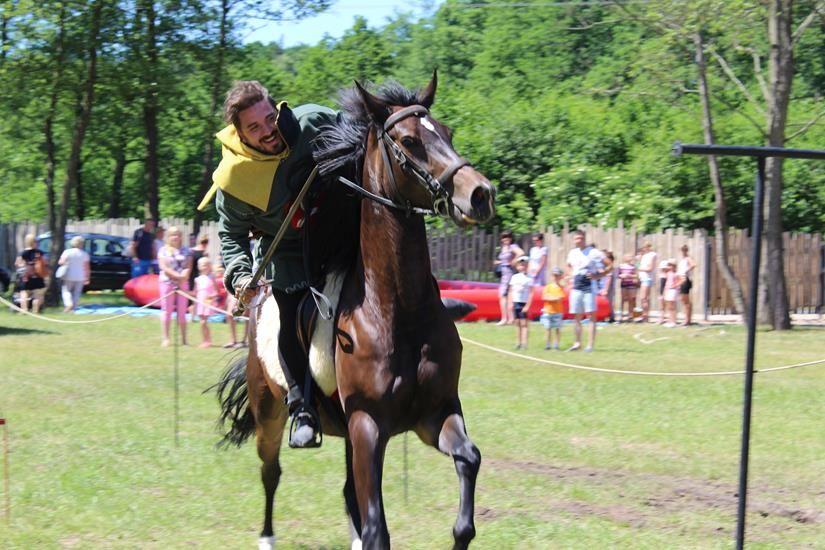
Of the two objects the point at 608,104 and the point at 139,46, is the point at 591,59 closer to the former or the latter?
the point at 608,104

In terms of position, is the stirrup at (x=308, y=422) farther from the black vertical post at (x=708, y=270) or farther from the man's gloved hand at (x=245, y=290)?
the black vertical post at (x=708, y=270)

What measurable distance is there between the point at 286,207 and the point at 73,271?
60.8ft

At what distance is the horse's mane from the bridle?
0.52 feet

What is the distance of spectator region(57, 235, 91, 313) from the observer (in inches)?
926

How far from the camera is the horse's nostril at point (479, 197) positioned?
482cm

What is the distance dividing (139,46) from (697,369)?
16.4 m

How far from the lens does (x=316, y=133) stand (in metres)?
6.18

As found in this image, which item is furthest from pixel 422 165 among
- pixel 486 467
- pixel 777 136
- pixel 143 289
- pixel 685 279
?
pixel 143 289

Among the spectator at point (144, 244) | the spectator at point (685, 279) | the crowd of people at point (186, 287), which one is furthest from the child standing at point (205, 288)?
the spectator at point (685, 279)

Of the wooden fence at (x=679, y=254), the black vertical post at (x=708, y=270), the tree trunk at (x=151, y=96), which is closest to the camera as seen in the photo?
the black vertical post at (x=708, y=270)

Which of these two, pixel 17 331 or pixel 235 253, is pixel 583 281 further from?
pixel 235 253

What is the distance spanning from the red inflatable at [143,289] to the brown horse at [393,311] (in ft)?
64.4

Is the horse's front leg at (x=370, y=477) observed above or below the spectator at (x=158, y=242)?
below

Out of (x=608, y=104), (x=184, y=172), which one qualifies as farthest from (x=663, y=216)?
(x=184, y=172)
